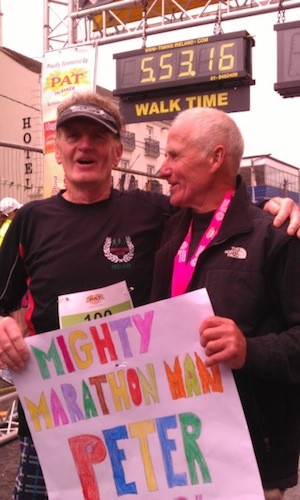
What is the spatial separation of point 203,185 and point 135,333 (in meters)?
0.46

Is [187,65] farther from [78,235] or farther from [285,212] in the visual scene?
[285,212]

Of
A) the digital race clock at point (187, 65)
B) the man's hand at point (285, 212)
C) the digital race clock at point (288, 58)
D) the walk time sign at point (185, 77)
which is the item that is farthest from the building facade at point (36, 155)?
the digital race clock at point (288, 58)

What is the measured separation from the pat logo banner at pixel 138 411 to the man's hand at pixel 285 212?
299 millimetres

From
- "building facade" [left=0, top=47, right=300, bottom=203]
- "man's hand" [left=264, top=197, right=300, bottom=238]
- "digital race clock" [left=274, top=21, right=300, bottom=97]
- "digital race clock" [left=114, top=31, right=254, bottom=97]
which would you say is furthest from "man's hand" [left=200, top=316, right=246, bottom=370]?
"digital race clock" [left=114, top=31, right=254, bottom=97]

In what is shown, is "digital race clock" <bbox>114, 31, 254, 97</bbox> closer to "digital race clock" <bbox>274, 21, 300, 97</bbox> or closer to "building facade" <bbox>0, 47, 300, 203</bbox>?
"digital race clock" <bbox>274, 21, 300, 97</bbox>

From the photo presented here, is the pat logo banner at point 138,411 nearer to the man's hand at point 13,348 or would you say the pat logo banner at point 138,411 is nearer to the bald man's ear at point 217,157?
the man's hand at point 13,348

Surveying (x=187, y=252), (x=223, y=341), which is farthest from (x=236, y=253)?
(x=223, y=341)

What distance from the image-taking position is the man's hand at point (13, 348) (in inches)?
66.9

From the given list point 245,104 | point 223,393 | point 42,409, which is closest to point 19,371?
point 42,409

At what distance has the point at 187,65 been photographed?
292 inches

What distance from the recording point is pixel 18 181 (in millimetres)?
9508

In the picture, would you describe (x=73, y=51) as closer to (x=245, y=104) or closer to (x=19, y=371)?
(x=245, y=104)

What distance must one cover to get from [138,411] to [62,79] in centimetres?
526

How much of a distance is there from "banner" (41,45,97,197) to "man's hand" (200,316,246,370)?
4.64 m
